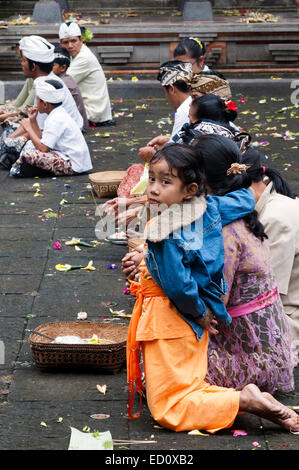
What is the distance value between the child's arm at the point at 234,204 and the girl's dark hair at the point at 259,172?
22.5 inches

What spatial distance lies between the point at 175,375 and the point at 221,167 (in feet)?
3.52

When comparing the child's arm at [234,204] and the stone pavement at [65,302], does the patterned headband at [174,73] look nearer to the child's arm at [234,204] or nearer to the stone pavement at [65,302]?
the stone pavement at [65,302]

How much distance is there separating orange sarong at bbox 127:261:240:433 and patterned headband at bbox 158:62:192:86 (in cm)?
335

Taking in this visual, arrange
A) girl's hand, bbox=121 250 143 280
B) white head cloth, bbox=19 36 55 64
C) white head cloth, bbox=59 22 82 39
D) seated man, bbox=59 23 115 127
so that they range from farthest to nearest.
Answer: seated man, bbox=59 23 115 127, white head cloth, bbox=59 22 82 39, white head cloth, bbox=19 36 55 64, girl's hand, bbox=121 250 143 280

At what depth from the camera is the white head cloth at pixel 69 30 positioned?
1099 cm

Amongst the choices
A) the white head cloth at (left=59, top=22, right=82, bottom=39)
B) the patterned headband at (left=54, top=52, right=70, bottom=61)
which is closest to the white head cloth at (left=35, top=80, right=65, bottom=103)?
the patterned headband at (left=54, top=52, right=70, bottom=61)

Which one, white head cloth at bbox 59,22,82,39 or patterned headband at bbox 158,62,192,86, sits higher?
patterned headband at bbox 158,62,192,86

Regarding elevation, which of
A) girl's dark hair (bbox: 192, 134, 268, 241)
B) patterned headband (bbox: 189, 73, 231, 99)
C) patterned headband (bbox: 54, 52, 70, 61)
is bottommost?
patterned headband (bbox: 54, 52, 70, 61)

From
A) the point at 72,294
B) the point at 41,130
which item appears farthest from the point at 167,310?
the point at 41,130

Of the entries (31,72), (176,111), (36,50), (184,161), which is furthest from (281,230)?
(31,72)

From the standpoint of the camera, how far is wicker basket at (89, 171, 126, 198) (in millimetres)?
7941

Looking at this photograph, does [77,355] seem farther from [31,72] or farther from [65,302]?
[31,72]

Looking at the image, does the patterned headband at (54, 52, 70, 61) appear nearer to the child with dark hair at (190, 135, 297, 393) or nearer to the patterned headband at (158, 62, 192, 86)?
the patterned headband at (158, 62, 192, 86)
